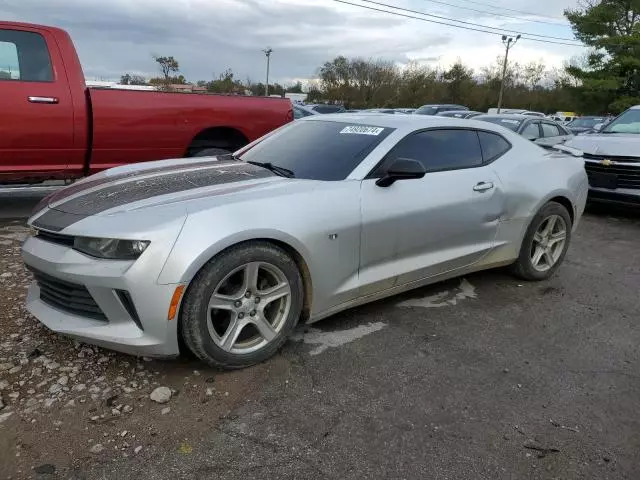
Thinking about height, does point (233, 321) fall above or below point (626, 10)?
below

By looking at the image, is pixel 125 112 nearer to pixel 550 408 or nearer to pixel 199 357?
pixel 199 357

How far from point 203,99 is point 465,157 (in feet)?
11.8

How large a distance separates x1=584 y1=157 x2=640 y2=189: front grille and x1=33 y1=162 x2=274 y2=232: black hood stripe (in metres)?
6.01

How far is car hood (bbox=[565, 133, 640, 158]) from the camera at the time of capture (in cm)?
→ 756

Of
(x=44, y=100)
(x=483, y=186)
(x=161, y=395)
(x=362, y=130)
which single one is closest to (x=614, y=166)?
(x=483, y=186)

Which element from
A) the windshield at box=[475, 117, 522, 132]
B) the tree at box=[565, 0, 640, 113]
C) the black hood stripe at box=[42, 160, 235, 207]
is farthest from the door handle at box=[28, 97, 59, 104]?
the tree at box=[565, 0, 640, 113]

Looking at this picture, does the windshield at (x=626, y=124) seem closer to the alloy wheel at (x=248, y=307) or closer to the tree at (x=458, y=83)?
the alloy wheel at (x=248, y=307)

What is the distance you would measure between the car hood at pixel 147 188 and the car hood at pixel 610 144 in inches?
241

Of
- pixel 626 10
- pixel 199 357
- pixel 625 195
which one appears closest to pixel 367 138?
pixel 199 357

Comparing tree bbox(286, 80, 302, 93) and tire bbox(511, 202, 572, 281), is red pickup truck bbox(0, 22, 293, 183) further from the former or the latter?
tree bbox(286, 80, 302, 93)

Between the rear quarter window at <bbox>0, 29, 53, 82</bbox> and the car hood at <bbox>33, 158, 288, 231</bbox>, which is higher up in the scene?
the rear quarter window at <bbox>0, 29, 53, 82</bbox>

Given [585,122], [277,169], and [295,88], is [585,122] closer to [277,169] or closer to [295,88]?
[277,169]

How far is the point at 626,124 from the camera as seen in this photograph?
29.0 ft

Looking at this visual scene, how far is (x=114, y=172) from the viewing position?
3.90 metres
